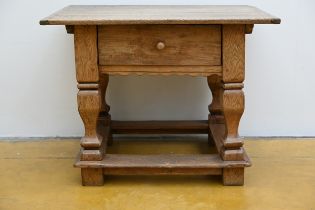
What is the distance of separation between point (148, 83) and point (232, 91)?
1.97 ft

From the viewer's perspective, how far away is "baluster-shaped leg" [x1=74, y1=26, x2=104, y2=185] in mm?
1506

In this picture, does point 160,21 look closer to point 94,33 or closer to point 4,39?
point 94,33

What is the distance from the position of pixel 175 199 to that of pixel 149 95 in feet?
2.08

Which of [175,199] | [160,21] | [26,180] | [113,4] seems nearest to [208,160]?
[175,199]

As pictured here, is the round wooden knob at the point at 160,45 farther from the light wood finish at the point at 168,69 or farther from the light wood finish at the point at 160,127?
the light wood finish at the point at 160,127

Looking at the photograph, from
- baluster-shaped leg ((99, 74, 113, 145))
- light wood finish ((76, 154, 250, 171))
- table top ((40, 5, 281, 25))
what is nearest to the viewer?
table top ((40, 5, 281, 25))

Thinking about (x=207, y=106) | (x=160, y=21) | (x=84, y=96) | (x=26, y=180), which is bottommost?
(x=26, y=180)

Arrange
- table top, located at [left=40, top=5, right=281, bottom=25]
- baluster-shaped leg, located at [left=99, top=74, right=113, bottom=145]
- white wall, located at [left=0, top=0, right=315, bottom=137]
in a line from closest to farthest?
table top, located at [left=40, top=5, right=281, bottom=25]
baluster-shaped leg, located at [left=99, top=74, right=113, bottom=145]
white wall, located at [left=0, top=0, right=315, bottom=137]

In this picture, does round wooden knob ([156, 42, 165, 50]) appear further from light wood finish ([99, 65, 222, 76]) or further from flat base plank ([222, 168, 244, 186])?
flat base plank ([222, 168, 244, 186])

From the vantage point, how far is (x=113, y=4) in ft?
6.52

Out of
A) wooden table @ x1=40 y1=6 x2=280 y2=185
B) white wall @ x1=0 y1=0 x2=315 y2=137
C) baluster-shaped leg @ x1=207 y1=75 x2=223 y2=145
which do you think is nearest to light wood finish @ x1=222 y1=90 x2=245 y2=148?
wooden table @ x1=40 y1=6 x2=280 y2=185

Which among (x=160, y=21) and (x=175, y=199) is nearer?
(x=160, y=21)

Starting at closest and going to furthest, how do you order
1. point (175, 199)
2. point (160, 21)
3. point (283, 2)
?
point (160, 21), point (175, 199), point (283, 2)

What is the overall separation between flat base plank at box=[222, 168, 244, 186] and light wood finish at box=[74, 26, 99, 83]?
1.66ft
